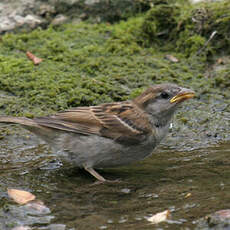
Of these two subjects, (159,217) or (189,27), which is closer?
(159,217)

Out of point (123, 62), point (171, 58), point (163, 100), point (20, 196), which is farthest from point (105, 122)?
point (171, 58)

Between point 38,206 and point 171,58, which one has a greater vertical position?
point 171,58

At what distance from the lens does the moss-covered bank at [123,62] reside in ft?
21.6

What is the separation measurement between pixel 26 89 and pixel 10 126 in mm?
797

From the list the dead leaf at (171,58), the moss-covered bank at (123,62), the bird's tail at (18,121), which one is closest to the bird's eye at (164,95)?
the moss-covered bank at (123,62)

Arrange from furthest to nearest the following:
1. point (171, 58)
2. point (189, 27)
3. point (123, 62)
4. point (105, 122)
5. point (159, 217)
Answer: point (189, 27)
point (171, 58)
point (123, 62)
point (105, 122)
point (159, 217)

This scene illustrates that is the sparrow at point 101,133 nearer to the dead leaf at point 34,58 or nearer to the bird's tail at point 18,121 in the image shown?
the bird's tail at point 18,121

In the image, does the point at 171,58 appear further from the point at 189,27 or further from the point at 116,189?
the point at 116,189

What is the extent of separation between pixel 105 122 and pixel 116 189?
92 cm

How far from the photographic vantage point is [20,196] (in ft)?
13.6

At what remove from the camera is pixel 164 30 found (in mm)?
8273

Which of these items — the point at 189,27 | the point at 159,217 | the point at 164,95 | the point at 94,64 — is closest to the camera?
the point at 159,217

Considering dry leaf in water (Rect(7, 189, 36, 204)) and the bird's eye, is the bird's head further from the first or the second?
dry leaf in water (Rect(7, 189, 36, 204))

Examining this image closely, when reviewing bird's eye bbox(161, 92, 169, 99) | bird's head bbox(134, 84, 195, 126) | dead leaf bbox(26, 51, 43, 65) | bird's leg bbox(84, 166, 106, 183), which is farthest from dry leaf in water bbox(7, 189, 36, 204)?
dead leaf bbox(26, 51, 43, 65)
